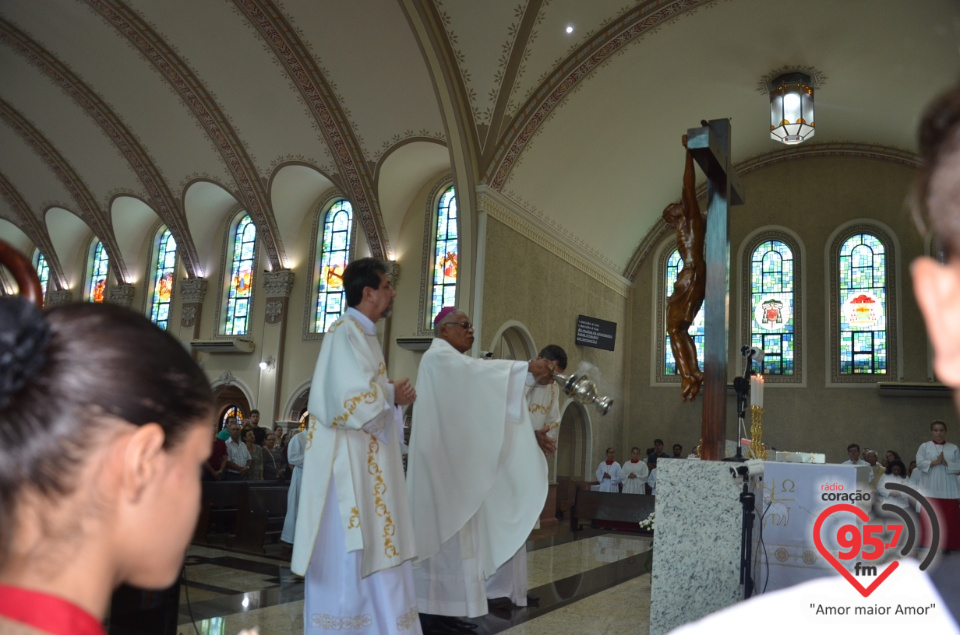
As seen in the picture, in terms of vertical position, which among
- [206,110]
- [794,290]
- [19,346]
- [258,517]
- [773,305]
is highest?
[206,110]

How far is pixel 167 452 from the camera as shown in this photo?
2.91ft

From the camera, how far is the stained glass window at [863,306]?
49.1ft

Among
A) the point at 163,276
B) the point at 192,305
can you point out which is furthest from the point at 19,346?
the point at 163,276

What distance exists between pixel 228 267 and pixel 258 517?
34.1 feet

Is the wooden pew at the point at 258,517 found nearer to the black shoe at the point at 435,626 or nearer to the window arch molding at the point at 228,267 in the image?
the black shoe at the point at 435,626

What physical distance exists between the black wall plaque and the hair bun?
1432 centimetres

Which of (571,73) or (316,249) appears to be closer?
(571,73)

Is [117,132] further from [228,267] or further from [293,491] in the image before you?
[293,491]

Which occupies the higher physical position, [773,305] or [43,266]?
[43,266]

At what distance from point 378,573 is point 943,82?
1270 centimetres

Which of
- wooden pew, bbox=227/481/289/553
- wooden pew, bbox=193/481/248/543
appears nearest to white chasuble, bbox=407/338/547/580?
wooden pew, bbox=227/481/289/553

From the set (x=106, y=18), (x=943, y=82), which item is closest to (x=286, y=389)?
(x=106, y=18)

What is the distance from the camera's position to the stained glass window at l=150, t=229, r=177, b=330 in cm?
1875

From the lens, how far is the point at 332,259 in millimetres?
16781
